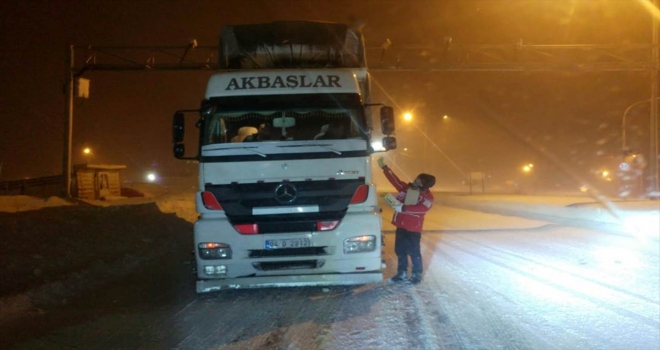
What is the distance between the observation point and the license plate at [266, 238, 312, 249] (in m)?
8.13

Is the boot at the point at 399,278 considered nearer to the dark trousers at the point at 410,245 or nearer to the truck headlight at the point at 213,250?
the dark trousers at the point at 410,245

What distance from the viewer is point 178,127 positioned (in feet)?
30.0

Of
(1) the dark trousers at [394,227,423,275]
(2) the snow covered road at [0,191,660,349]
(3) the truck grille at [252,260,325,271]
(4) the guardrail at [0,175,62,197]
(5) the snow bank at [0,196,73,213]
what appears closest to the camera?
(2) the snow covered road at [0,191,660,349]

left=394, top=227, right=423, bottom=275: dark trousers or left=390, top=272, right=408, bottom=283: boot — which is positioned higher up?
left=394, top=227, right=423, bottom=275: dark trousers

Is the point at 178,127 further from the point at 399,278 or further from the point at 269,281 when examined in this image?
the point at 399,278

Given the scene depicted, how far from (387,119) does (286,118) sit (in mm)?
1561

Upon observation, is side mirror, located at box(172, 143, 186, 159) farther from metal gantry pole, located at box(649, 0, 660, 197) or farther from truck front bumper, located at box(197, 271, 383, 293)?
metal gantry pole, located at box(649, 0, 660, 197)

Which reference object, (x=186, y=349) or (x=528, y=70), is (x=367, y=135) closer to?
(x=186, y=349)

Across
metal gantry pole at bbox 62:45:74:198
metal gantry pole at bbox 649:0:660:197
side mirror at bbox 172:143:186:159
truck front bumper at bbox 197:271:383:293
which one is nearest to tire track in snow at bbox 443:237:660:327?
truck front bumper at bbox 197:271:383:293

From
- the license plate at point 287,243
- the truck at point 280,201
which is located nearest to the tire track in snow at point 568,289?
the truck at point 280,201

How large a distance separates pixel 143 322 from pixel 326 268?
94.9 inches

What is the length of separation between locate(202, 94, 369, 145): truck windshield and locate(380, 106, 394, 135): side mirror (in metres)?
0.62

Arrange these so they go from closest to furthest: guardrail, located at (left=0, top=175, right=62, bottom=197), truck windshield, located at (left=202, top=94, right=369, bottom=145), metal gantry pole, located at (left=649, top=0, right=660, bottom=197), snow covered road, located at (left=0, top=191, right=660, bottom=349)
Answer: snow covered road, located at (left=0, top=191, right=660, bottom=349) → truck windshield, located at (left=202, top=94, right=369, bottom=145) → metal gantry pole, located at (left=649, top=0, right=660, bottom=197) → guardrail, located at (left=0, top=175, right=62, bottom=197)

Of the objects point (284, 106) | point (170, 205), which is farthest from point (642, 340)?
point (170, 205)
